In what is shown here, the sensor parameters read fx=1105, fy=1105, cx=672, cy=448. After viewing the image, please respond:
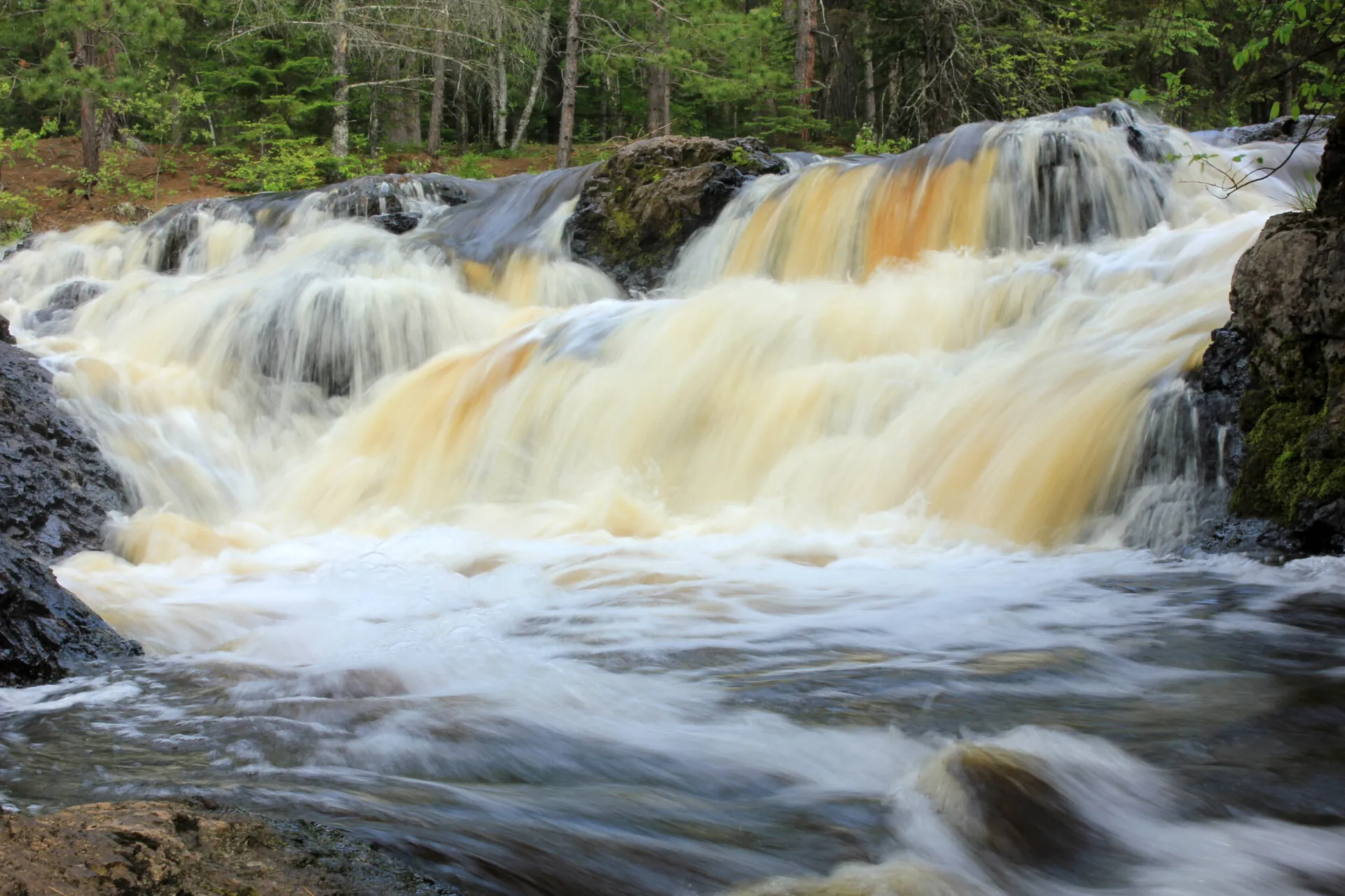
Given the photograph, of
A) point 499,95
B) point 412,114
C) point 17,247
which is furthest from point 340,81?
point 17,247

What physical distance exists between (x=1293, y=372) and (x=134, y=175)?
1937 cm

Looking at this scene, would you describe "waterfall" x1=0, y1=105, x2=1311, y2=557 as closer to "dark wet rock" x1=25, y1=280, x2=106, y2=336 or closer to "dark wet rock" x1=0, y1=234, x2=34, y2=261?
"dark wet rock" x1=25, y1=280, x2=106, y2=336

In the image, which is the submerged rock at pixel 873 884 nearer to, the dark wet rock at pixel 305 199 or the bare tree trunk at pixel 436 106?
the dark wet rock at pixel 305 199

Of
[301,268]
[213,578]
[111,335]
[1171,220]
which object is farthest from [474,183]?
[213,578]

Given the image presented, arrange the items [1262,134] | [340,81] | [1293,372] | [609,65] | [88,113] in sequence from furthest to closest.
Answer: [609,65], [340,81], [88,113], [1262,134], [1293,372]

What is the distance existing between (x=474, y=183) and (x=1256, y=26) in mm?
10937

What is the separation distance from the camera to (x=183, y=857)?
1655mm

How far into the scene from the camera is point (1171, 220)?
8.78 meters

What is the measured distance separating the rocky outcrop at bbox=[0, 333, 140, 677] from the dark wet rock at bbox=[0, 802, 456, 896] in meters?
1.69

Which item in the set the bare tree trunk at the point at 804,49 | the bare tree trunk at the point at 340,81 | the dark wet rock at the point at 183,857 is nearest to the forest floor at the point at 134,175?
the bare tree trunk at the point at 340,81

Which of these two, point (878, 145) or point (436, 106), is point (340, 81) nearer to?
point (436, 106)

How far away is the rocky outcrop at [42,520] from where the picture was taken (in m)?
3.30

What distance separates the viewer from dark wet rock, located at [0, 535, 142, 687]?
3209mm

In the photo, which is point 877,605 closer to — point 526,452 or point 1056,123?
point 526,452
